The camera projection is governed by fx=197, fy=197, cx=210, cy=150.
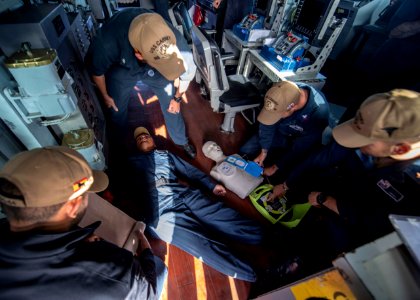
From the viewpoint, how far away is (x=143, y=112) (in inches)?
101

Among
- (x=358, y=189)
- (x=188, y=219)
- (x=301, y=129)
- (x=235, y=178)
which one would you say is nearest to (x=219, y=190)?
(x=235, y=178)

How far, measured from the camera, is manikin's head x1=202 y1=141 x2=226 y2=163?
6.50 feet

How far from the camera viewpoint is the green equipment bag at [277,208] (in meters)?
1.47

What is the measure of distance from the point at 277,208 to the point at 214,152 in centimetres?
79

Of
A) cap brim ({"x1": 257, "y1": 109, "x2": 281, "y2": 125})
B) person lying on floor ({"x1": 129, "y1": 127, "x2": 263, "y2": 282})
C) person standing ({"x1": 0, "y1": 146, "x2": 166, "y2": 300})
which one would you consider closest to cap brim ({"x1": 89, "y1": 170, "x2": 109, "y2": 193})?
person standing ({"x1": 0, "y1": 146, "x2": 166, "y2": 300})

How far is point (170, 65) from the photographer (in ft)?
4.34

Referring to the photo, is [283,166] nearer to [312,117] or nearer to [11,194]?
[312,117]

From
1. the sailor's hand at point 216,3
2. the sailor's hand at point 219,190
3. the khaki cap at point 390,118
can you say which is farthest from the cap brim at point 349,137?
the sailor's hand at point 216,3

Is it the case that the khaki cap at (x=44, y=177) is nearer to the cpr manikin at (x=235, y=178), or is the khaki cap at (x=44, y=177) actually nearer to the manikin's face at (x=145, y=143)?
the manikin's face at (x=145, y=143)

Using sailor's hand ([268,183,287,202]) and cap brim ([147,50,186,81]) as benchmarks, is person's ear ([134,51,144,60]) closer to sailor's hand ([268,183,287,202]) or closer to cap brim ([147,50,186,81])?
cap brim ([147,50,186,81])

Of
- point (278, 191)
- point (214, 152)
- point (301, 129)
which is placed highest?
point (301, 129)

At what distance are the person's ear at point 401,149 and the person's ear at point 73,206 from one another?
4.15ft

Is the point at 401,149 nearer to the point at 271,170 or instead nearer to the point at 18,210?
the point at 271,170

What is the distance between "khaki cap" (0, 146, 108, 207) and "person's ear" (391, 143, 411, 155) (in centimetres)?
124
